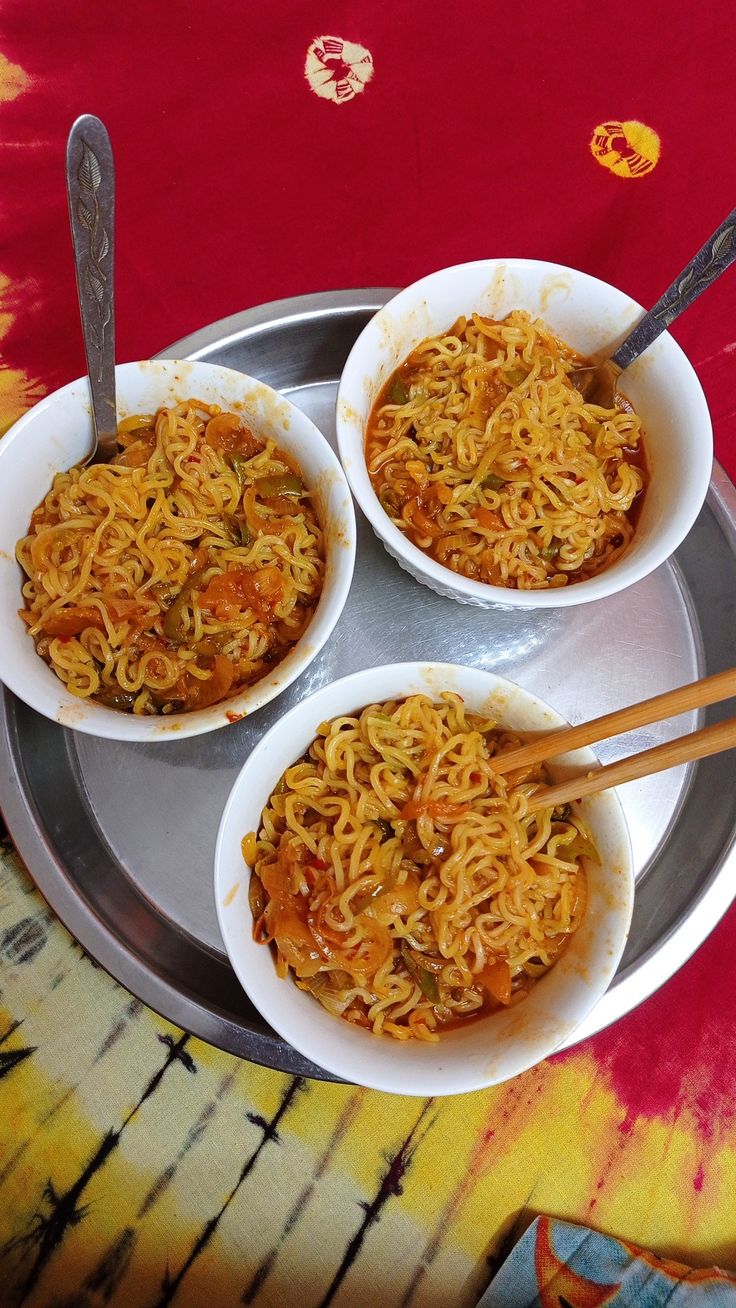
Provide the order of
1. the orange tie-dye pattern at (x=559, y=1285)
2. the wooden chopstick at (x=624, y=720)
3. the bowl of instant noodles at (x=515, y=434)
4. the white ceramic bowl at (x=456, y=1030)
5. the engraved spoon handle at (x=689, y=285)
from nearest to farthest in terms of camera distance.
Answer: the wooden chopstick at (x=624, y=720) < the white ceramic bowl at (x=456, y=1030) < the engraved spoon handle at (x=689, y=285) < the bowl of instant noodles at (x=515, y=434) < the orange tie-dye pattern at (x=559, y=1285)

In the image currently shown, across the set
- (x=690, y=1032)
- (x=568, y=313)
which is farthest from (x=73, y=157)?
(x=690, y=1032)

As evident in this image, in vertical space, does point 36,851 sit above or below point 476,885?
below

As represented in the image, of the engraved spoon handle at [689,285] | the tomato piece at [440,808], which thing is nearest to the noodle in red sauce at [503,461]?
the engraved spoon handle at [689,285]

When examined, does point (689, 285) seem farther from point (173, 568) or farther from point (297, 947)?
point (297, 947)

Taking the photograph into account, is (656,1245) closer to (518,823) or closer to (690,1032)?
(690,1032)

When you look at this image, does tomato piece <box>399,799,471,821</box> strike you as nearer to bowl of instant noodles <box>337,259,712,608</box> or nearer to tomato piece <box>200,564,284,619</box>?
bowl of instant noodles <box>337,259,712,608</box>

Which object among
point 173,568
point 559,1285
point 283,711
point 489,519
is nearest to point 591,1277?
point 559,1285

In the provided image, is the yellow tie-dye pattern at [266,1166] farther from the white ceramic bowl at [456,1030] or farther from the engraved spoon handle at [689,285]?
the engraved spoon handle at [689,285]
